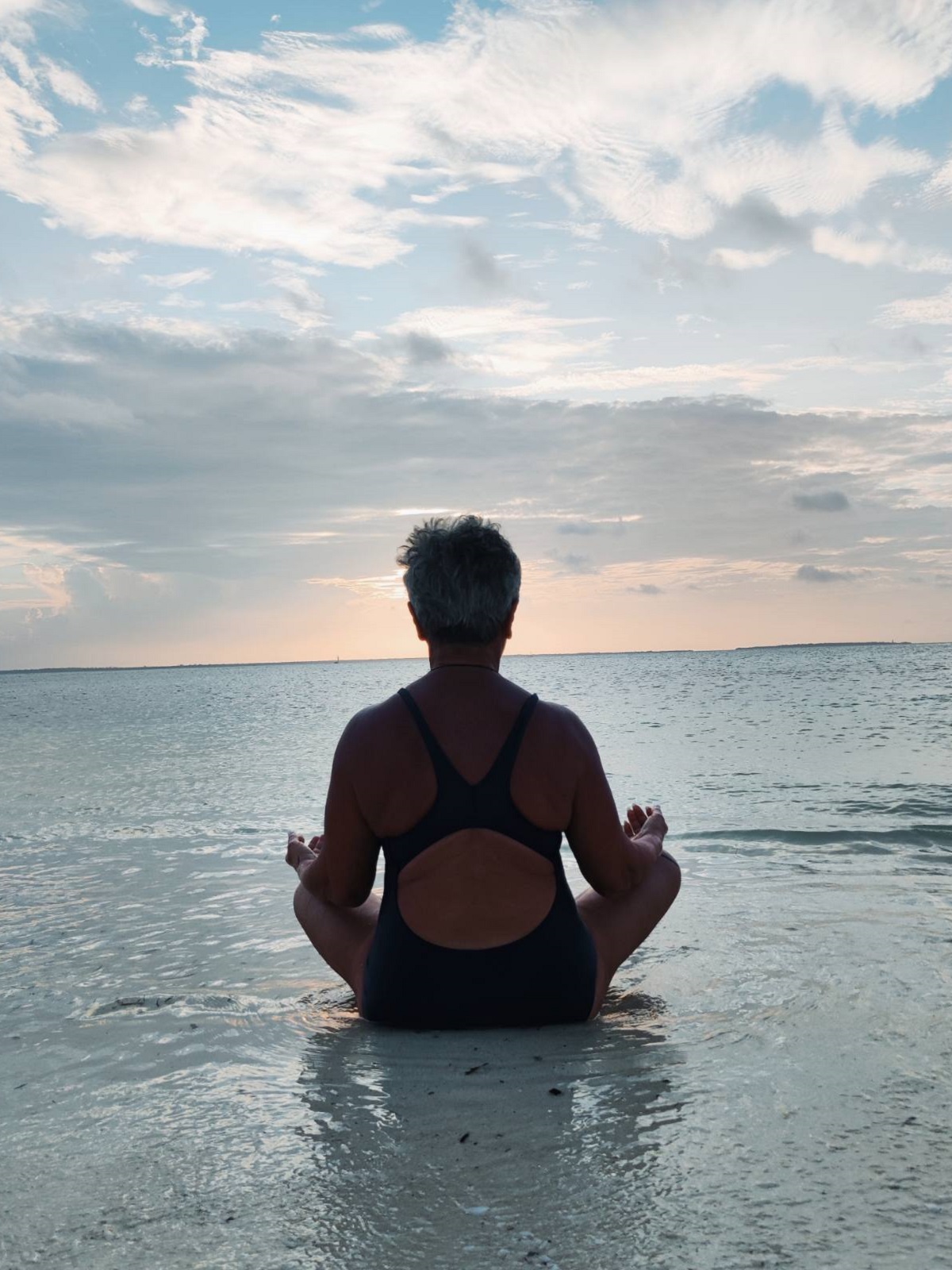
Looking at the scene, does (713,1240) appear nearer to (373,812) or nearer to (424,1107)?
(424,1107)

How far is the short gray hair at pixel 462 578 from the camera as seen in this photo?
3.56m

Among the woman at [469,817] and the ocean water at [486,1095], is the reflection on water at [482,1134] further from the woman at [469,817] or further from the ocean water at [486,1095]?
the woman at [469,817]

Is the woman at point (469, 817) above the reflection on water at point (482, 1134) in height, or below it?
above

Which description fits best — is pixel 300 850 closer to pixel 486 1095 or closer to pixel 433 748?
pixel 433 748

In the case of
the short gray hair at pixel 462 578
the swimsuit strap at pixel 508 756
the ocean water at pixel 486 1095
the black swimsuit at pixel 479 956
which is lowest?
the ocean water at pixel 486 1095

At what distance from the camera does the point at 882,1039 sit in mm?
3834

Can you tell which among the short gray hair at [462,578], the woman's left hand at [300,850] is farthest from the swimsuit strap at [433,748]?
the woman's left hand at [300,850]

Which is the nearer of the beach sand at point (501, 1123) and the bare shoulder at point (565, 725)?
the beach sand at point (501, 1123)

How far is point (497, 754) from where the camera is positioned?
3.51m

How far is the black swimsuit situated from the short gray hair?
0.29 meters

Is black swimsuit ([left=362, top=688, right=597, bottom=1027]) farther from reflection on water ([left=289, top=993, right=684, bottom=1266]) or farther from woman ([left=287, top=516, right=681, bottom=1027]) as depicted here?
reflection on water ([left=289, top=993, right=684, bottom=1266])

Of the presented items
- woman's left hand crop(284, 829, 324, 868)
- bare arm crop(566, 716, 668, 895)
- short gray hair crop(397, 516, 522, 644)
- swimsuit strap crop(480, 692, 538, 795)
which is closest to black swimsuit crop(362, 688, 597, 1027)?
swimsuit strap crop(480, 692, 538, 795)

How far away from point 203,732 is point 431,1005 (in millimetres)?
26892

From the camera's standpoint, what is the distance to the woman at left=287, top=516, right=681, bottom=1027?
3529 mm
